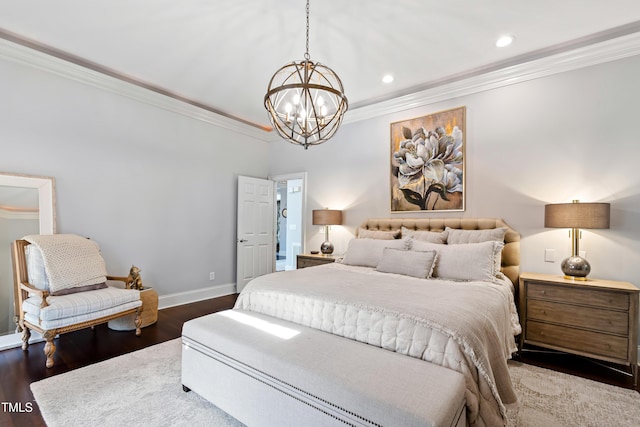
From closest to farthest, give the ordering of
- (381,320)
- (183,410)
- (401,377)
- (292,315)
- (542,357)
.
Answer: (401,377), (381,320), (183,410), (292,315), (542,357)

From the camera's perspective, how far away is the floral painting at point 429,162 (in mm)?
3639

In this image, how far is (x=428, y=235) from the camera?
11.4ft

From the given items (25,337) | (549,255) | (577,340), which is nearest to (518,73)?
(549,255)

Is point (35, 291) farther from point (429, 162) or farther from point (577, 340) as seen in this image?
point (577, 340)

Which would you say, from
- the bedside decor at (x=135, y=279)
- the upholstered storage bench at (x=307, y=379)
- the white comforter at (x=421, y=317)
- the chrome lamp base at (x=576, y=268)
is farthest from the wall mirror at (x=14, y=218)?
the chrome lamp base at (x=576, y=268)

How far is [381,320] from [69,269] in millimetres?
3107

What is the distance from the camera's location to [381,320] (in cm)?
180

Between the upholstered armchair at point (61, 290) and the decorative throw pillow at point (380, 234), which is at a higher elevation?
the decorative throw pillow at point (380, 234)

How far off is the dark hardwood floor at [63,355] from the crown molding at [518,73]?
3.92 meters

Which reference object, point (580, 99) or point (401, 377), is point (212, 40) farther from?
point (580, 99)

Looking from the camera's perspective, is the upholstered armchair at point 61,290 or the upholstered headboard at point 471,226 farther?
the upholstered headboard at point 471,226

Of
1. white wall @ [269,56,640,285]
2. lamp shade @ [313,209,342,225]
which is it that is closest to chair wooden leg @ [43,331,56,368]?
lamp shade @ [313,209,342,225]

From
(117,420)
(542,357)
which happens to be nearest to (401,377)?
(117,420)

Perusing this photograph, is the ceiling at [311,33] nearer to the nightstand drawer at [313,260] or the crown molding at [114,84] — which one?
the crown molding at [114,84]
